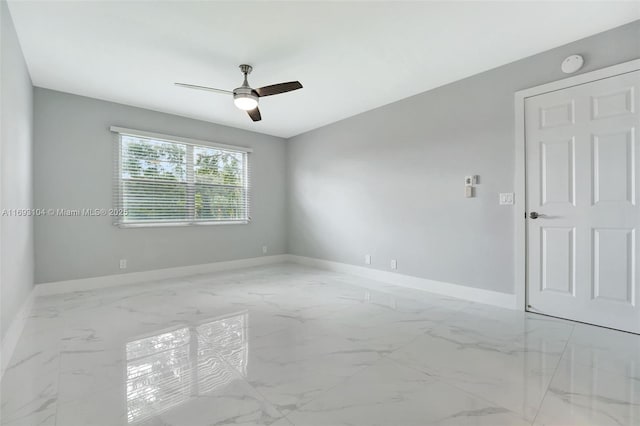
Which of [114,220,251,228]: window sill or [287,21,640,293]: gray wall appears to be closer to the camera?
[287,21,640,293]: gray wall

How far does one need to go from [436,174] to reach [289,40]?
2.39m

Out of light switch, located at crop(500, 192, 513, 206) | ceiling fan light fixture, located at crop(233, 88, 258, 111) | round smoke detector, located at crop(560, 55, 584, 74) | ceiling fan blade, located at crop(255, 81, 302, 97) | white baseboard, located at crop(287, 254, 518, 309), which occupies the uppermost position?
round smoke detector, located at crop(560, 55, 584, 74)

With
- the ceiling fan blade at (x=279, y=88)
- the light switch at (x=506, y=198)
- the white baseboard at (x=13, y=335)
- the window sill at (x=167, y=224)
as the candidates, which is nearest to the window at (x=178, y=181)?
the window sill at (x=167, y=224)

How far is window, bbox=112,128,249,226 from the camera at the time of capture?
4.27m

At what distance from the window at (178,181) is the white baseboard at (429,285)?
6.84 feet

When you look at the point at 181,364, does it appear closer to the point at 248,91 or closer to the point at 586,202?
the point at 248,91

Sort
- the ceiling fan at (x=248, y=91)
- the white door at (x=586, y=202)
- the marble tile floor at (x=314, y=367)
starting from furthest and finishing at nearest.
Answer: the ceiling fan at (x=248, y=91) → the white door at (x=586, y=202) → the marble tile floor at (x=314, y=367)

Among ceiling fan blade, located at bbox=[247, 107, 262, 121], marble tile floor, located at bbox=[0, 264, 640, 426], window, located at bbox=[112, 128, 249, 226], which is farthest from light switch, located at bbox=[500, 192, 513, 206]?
window, located at bbox=[112, 128, 249, 226]

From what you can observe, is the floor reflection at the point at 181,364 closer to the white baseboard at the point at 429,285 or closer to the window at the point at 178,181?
the white baseboard at the point at 429,285

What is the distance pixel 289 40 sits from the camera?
2.69m

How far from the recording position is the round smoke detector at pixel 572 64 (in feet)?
8.75

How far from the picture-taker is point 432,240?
379 cm

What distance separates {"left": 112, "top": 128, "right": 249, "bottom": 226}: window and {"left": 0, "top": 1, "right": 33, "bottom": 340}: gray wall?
110 centimetres

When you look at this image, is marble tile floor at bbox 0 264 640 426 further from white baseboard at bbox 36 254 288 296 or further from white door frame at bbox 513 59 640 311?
white baseboard at bbox 36 254 288 296
